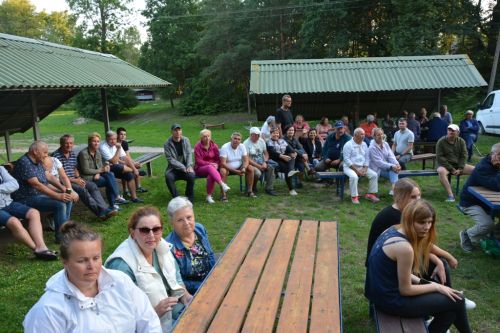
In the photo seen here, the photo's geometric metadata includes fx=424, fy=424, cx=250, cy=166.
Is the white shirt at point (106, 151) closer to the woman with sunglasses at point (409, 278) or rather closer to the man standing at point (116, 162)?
the man standing at point (116, 162)

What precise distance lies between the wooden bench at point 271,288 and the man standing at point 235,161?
3.97 m

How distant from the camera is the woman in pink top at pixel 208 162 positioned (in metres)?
7.82

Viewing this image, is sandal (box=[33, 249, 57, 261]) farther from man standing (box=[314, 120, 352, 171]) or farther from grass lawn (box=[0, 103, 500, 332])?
man standing (box=[314, 120, 352, 171])

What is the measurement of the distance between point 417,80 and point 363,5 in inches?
474

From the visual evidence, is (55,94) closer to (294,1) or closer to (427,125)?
(427,125)

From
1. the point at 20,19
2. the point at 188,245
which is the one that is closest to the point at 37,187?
the point at 188,245

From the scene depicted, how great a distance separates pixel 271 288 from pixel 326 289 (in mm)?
376

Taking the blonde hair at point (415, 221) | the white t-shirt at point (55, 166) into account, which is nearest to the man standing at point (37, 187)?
the white t-shirt at point (55, 166)

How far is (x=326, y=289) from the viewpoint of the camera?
2.90 meters

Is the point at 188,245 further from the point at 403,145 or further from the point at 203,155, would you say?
the point at 403,145

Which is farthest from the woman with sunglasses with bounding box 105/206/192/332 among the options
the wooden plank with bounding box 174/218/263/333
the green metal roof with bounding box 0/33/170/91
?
the green metal roof with bounding box 0/33/170/91

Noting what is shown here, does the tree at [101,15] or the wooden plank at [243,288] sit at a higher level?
the tree at [101,15]

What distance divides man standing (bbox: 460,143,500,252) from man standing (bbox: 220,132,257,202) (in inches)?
152

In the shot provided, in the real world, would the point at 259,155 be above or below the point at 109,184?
above
